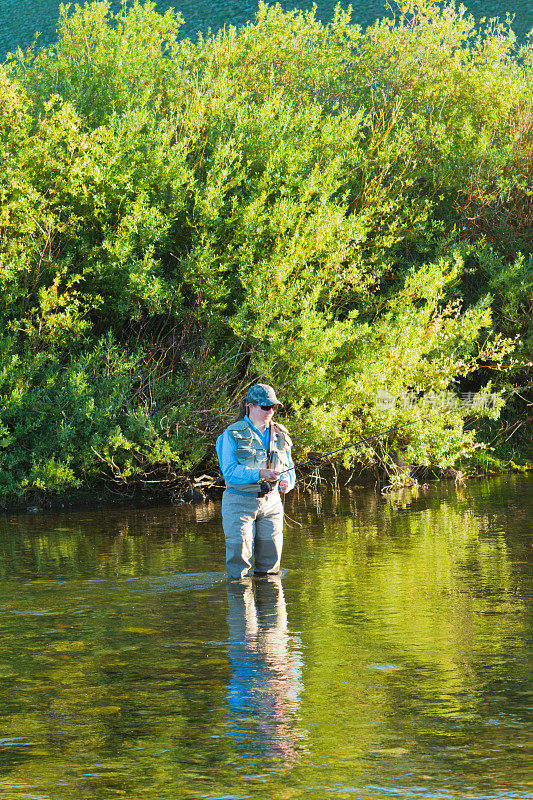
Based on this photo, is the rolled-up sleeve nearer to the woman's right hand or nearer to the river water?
the woman's right hand

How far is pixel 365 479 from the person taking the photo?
1858cm

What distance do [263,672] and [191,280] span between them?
986cm

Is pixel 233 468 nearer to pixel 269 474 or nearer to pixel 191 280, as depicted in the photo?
pixel 269 474

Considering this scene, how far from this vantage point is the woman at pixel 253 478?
30.9ft

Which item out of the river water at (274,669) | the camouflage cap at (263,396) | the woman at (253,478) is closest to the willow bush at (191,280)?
the river water at (274,669)

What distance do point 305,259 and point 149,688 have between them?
33.8ft

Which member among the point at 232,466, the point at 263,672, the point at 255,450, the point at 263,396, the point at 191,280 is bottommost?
the point at 263,672

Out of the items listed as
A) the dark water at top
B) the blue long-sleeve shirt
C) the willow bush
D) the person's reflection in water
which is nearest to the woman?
the blue long-sleeve shirt

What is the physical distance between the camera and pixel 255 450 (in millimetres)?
9516

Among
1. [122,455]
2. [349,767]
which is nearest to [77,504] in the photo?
[122,455]

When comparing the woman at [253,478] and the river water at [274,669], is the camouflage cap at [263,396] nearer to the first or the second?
the woman at [253,478]

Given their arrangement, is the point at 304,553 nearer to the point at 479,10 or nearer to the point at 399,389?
the point at 399,389

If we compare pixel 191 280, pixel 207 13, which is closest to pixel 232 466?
pixel 191 280

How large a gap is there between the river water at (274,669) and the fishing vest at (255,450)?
108cm
